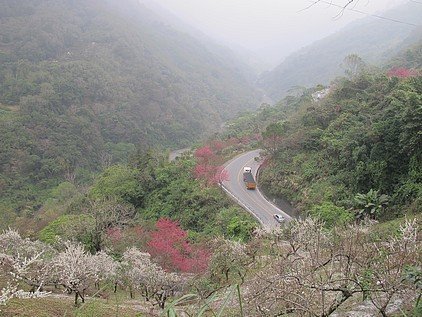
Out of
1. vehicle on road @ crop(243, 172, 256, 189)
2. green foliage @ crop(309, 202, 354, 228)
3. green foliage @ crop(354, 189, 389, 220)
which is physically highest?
green foliage @ crop(354, 189, 389, 220)

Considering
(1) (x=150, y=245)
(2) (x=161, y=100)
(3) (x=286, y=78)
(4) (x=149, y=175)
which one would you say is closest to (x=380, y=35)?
(3) (x=286, y=78)

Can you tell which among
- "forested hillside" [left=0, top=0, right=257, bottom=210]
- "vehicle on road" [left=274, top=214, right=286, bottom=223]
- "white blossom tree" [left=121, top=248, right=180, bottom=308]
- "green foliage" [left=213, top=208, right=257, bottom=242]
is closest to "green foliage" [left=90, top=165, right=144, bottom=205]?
"green foliage" [left=213, top=208, right=257, bottom=242]

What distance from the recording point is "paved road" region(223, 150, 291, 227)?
27078 millimetres

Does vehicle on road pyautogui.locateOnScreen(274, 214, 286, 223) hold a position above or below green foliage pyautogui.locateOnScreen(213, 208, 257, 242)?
above

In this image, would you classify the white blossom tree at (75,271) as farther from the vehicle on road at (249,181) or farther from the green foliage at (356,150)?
the vehicle on road at (249,181)

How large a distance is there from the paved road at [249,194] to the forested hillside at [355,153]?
1410 mm

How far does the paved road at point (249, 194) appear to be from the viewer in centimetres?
2708

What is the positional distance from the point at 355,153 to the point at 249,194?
10959 millimetres

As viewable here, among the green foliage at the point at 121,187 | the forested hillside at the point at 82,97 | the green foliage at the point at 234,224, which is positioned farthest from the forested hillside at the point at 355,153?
the forested hillside at the point at 82,97

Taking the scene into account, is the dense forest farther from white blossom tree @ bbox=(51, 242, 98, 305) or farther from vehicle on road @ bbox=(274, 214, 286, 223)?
vehicle on road @ bbox=(274, 214, 286, 223)

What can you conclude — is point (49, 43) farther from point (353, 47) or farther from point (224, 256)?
point (353, 47)

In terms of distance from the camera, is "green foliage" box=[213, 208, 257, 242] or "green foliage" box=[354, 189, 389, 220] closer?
"green foliage" box=[354, 189, 389, 220]

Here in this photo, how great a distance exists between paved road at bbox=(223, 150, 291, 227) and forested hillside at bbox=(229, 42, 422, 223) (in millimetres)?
1410

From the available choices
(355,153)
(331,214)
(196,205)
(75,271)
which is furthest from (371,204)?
(75,271)
